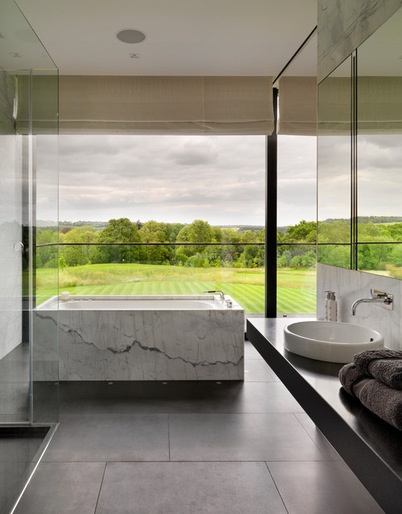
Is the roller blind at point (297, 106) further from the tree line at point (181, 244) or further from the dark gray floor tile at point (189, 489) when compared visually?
the dark gray floor tile at point (189, 489)

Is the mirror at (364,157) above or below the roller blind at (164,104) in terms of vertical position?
below

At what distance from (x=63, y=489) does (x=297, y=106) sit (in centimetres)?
439

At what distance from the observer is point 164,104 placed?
5172 millimetres

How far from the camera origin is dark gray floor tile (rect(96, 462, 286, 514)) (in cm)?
229

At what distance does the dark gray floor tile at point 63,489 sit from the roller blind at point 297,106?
401 centimetres

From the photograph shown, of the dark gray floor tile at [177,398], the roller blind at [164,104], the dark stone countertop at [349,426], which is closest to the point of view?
the dark stone countertop at [349,426]

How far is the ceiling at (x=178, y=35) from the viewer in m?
3.56

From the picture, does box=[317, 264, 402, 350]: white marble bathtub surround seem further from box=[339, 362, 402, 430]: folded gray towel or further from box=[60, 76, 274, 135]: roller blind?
box=[60, 76, 274, 135]: roller blind

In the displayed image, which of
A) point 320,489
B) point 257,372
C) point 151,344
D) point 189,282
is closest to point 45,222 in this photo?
point 151,344

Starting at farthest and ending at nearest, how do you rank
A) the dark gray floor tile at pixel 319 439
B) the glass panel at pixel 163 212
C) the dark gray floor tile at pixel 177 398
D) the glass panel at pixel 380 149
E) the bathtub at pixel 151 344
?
the glass panel at pixel 163 212 < the bathtub at pixel 151 344 < the dark gray floor tile at pixel 177 398 < the dark gray floor tile at pixel 319 439 < the glass panel at pixel 380 149

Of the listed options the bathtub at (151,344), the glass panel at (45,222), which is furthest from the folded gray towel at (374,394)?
the bathtub at (151,344)

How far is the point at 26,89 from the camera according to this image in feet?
8.75

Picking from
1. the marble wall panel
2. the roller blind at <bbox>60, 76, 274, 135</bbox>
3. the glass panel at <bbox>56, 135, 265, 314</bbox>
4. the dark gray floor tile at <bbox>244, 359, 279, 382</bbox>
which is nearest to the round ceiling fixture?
the roller blind at <bbox>60, 76, 274, 135</bbox>

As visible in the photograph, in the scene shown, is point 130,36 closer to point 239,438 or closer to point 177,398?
point 177,398
